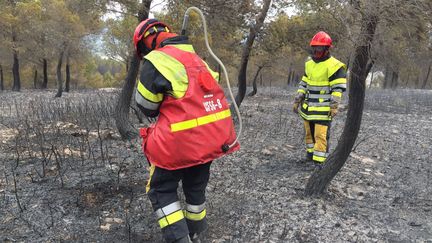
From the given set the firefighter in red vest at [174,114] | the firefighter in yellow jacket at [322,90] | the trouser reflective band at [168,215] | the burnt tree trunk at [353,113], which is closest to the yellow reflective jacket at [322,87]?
the firefighter in yellow jacket at [322,90]

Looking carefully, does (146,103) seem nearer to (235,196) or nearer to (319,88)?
(235,196)

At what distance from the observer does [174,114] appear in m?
2.45

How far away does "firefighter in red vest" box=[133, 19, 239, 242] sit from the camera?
7.91 ft

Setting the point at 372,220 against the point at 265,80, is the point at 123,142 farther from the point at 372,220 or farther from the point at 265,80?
the point at 265,80

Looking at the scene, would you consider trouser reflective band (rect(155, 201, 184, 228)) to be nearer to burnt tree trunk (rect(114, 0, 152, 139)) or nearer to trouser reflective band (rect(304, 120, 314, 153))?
trouser reflective band (rect(304, 120, 314, 153))

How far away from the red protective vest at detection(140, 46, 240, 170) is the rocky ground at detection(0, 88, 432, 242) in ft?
3.27

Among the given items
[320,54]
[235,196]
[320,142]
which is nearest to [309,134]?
[320,142]

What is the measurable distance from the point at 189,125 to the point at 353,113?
2177 mm

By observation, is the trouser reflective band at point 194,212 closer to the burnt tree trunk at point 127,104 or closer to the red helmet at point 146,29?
→ the red helmet at point 146,29

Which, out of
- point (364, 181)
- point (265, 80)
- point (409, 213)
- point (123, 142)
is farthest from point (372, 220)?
point (265, 80)

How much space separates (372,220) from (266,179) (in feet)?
4.60

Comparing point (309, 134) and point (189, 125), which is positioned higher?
point (189, 125)

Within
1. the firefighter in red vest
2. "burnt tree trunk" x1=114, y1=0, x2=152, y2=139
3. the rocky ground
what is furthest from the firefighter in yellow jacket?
"burnt tree trunk" x1=114, y1=0, x2=152, y2=139

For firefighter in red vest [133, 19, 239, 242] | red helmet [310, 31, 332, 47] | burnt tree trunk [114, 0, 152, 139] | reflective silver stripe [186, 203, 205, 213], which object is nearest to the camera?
firefighter in red vest [133, 19, 239, 242]
